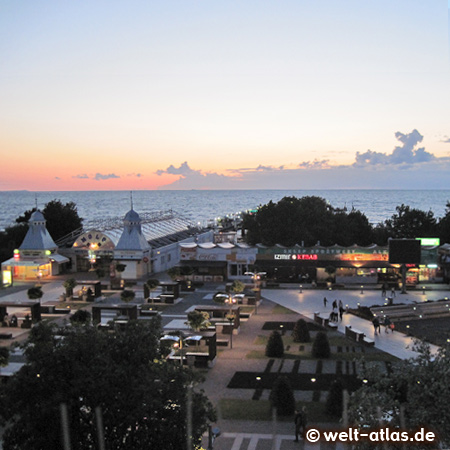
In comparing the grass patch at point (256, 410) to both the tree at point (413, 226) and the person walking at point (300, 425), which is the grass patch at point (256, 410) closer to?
the person walking at point (300, 425)

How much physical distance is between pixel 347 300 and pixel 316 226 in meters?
19.8

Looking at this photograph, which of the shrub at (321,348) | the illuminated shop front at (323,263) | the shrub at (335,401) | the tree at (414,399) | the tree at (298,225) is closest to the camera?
the tree at (414,399)

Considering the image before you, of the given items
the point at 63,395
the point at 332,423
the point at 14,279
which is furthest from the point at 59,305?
the point at 63,395

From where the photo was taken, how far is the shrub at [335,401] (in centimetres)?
2085

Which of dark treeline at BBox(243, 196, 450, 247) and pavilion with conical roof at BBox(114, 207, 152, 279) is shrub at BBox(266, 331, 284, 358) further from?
dark treeline at BBox(243, 196, 450, 247)

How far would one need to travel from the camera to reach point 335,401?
68.8 feet

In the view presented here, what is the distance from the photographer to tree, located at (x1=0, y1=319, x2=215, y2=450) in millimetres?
12359

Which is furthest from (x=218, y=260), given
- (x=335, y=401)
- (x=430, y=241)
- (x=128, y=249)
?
(x=335, y=401)

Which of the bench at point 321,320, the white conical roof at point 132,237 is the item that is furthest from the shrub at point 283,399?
the white conical roof at point 132,237

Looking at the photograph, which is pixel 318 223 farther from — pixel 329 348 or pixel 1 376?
pixel 1 376

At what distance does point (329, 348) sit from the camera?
1167 inches

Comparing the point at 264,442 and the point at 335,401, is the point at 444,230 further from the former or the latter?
the point at 264,442

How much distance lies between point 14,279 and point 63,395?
160ft

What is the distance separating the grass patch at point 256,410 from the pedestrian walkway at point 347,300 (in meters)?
12.2
